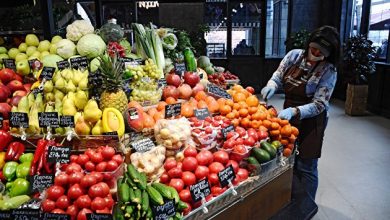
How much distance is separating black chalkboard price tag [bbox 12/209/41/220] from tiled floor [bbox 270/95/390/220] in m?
2.58

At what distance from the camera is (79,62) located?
2297 mm

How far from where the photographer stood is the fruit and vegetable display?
4.83 ft

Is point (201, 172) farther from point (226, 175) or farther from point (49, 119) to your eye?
point (49, 119)

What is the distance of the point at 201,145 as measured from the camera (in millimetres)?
1891

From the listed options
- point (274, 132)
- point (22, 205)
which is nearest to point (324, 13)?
point (274, 132)

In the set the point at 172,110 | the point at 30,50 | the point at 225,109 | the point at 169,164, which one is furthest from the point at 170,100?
the point at 30,50

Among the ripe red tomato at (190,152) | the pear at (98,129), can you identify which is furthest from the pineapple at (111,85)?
the ripe red tomato at (190,152)

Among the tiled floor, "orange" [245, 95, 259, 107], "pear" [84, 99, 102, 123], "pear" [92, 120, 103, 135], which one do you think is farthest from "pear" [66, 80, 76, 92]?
the tiled floor

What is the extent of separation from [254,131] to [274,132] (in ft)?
0.58

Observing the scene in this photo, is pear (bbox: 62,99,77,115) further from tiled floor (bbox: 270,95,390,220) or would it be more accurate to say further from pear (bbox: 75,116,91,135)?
tiled floor (bbox: 270,95,390,220)

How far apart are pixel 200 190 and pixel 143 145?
47cm

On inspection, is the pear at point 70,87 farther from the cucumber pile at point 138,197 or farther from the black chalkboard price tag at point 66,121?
the cucumber pile at point 138,197

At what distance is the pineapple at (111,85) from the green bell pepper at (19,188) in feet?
1.94

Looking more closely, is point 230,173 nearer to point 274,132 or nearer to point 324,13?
point 274,132
